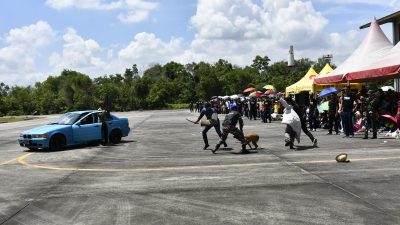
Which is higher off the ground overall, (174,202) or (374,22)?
(374,22)

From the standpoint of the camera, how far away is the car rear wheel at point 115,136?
59.5ft

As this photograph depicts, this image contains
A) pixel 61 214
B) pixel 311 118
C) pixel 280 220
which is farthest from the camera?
pixel 311 118

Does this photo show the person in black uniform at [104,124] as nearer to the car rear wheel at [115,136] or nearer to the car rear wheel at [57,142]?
the car rear wheel at [115,136]

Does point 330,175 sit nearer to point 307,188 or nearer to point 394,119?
point 307,188

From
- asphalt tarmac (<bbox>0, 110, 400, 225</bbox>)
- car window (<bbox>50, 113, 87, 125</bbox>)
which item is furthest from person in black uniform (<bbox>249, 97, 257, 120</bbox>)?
asphalt tarmac (<bbox>0, 110, 400, 225</bbox>)

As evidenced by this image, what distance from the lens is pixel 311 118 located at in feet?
69.9

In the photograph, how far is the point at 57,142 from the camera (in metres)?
16.1

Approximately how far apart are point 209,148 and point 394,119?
7.10 metres

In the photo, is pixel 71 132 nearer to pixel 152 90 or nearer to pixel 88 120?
pixel 88 120

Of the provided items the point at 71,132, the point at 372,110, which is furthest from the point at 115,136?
the point at 372,110

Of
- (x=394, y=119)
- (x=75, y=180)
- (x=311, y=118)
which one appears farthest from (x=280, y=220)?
(x=311, y=118)

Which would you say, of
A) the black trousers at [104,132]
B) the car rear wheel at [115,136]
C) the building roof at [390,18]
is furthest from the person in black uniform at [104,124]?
the building roof at [390,18]

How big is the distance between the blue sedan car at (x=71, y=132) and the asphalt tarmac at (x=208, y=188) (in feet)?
6.47

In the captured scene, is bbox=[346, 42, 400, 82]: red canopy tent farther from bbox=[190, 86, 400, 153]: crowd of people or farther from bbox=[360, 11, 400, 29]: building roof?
bbox=[360, 11, 400, 29]: building roof
